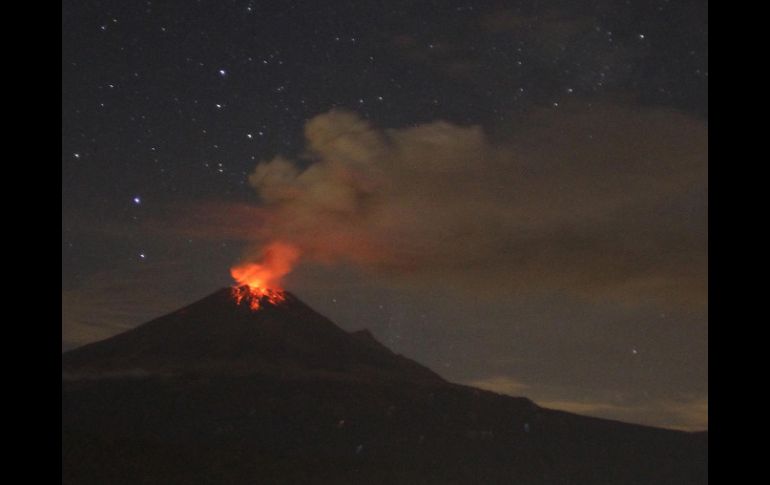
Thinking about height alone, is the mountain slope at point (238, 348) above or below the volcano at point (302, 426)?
above

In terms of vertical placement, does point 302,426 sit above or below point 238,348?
below

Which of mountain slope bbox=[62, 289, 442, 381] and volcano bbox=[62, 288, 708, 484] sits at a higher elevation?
mountain slope bbox=[62, 289, 442, 381]

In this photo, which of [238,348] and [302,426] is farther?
[238,348]

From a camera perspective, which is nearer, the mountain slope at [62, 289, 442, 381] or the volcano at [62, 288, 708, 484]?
the volcano at [62, 288, 708, 484]

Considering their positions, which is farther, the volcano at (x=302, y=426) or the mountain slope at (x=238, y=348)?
the mountain slope at (x=238, y=348)
